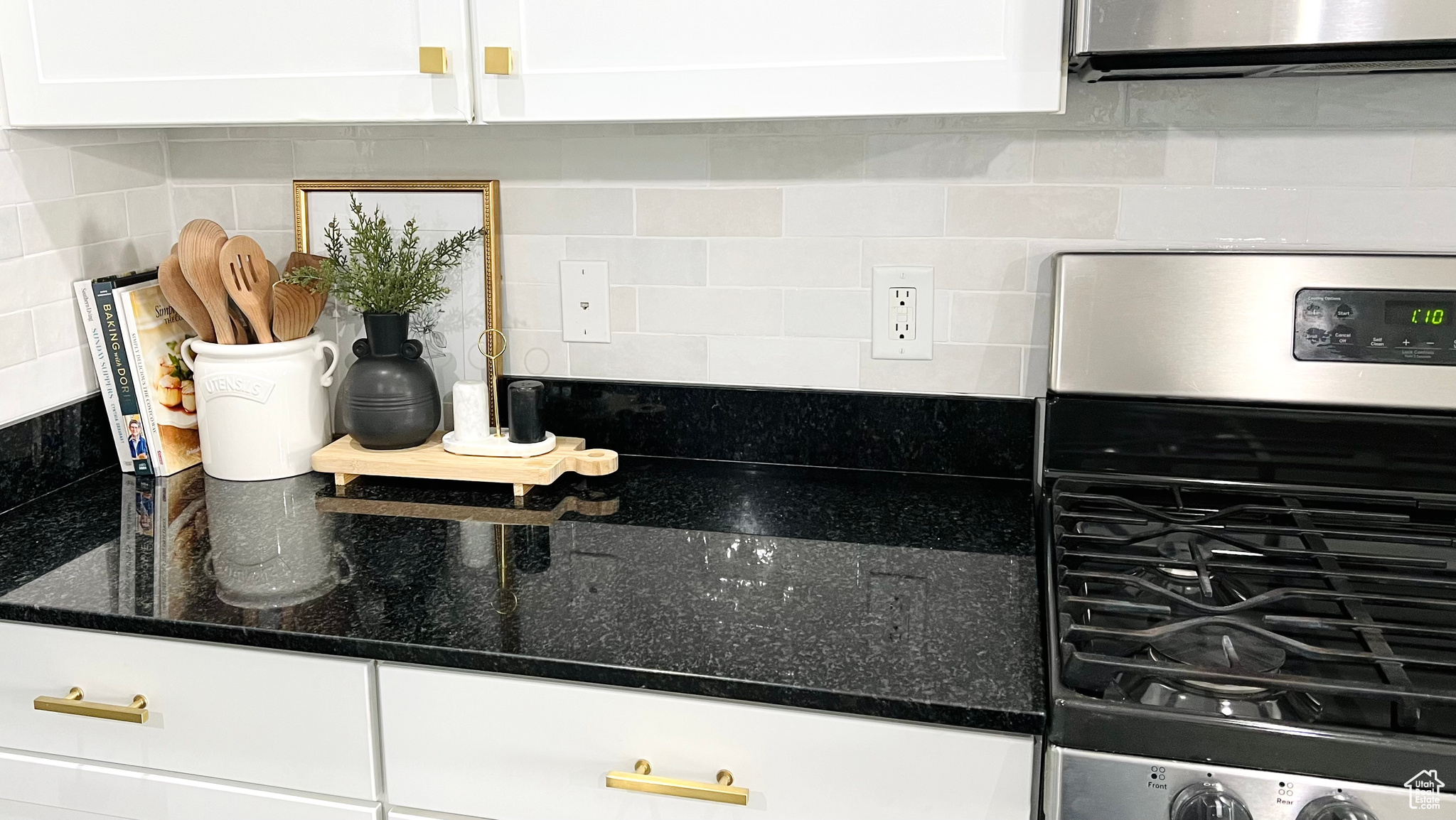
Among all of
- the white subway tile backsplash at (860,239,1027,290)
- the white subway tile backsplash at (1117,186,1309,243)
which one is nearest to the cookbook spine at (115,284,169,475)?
the white subway tile backsplash at (860,239,1027,290)

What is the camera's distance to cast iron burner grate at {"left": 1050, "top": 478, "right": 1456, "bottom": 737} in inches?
38.9

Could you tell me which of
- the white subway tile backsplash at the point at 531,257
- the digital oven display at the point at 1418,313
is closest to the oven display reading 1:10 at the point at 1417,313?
the digital oven display at the point at 1418,313

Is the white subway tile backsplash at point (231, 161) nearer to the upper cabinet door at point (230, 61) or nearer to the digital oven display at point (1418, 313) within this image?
the upper cabinet door at point (230, 61)

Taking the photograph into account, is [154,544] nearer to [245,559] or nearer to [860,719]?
[245,559]

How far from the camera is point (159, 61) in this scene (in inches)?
57.2

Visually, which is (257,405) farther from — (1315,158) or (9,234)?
(1315,158)

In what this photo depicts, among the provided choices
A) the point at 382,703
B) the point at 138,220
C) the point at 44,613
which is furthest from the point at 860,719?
the point at 138,220

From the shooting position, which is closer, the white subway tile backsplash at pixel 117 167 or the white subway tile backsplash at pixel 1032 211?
the white subway tile backsplash at pixel 1032 211

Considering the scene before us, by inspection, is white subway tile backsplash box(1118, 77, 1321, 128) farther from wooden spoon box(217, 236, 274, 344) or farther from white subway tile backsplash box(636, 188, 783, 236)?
wooden spoon box(217, 236, 274, 344)

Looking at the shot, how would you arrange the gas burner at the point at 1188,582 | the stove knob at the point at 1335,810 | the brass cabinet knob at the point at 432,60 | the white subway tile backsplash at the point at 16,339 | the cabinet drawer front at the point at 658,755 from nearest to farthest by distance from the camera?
the stove knob at the point at 1335,810 < the cabinet drawer front at the point at 658,755 < the gas burner at the point at 1188,582 < the brass cabinet knob at the point at 432,60 < the white subway tile backsplash at the point at 16,339

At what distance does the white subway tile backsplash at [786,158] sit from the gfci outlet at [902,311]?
0.49ft

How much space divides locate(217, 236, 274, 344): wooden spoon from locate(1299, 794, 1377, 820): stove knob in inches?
54.7

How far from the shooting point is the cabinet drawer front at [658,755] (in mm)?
A: 1081

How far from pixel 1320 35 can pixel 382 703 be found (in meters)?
1.13
